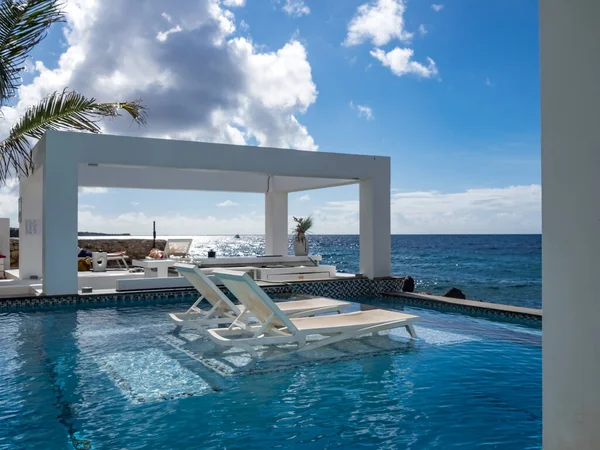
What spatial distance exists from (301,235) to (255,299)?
948cm

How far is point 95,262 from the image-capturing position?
1575 cm

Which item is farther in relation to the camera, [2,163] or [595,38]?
[2,163]

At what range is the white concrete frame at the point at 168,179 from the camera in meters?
10.6

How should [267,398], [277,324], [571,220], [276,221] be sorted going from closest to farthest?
[571,220] < [267,398] < [277,324] < [276,221]

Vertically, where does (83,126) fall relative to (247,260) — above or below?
above

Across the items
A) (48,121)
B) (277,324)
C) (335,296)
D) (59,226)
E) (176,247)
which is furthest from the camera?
(176,247)

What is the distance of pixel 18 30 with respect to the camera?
7.61 m

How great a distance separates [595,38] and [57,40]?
15.3 m

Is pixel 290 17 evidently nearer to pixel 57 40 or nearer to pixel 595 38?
pixel 57 40

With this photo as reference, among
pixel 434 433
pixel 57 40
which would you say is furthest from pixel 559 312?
pixel 57 40

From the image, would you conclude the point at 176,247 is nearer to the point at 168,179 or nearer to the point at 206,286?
the point at 168,179

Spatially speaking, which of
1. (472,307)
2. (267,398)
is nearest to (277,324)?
(267,398)

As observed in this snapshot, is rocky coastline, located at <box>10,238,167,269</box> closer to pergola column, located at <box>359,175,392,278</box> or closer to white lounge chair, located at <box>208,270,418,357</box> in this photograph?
pergola column, located at <box>359,175,392,278</box>

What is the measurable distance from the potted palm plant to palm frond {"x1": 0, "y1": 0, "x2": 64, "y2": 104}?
357 inches
